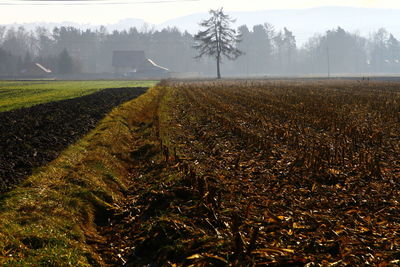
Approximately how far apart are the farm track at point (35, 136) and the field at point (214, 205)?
0.47 metres

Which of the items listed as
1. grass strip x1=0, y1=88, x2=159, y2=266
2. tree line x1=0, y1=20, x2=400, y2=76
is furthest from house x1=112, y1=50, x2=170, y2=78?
grass strip x1=0, y1=88, x2=159, y2=266

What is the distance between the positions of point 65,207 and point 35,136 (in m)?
6.04

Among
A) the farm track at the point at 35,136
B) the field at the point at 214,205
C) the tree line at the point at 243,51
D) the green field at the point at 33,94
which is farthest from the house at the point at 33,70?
the field at the point at 214,205

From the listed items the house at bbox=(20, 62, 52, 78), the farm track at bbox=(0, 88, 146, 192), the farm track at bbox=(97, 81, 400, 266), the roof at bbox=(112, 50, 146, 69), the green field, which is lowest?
the farm track at bbox=(97, 81, 400, 266)

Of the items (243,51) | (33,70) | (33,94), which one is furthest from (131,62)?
(33,94)

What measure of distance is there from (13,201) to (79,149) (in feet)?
13.7

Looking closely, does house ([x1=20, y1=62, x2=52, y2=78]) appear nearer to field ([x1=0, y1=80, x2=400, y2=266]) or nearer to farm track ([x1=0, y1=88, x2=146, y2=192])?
farm track ([x1=0, y1=88, x2=146, y2=192])

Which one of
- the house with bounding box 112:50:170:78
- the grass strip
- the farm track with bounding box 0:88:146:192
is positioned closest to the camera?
the grass strip

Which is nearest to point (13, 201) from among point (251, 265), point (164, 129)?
point (251, 265)

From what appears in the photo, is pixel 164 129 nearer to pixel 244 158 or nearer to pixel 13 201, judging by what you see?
pixel 244 158

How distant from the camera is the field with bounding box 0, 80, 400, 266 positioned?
5004 millimetres

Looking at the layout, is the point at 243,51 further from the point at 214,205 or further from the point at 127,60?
the point at 214,205

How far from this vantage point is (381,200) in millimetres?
6605

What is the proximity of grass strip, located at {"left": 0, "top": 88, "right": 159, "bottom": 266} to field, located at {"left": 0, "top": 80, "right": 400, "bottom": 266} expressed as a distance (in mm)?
21
